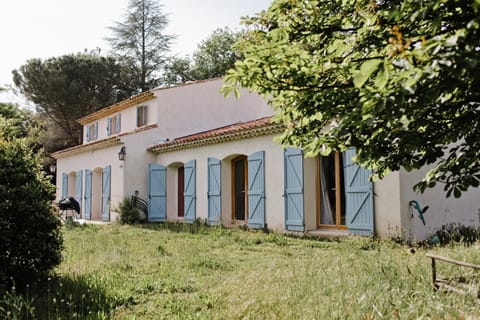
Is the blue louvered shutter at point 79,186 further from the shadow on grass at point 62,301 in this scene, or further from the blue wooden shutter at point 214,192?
the shadow on grass at point 62,301

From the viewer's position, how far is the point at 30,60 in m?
27.5

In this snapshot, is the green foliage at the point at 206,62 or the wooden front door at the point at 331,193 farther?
the green foliage at the point at 206,62

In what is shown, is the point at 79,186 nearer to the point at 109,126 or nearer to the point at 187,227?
the point at 109,126

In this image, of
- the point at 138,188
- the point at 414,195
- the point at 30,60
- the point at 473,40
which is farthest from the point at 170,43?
the point at 473,40

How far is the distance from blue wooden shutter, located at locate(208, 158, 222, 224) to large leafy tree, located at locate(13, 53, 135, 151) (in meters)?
17.5

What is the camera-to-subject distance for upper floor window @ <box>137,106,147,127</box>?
55.4ft

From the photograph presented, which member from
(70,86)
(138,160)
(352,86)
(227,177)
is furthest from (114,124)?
(352,86)

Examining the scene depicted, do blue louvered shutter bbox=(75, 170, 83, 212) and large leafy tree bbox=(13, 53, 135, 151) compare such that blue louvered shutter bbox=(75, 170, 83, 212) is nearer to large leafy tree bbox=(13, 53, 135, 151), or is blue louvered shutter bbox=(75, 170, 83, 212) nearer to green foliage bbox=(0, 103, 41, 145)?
green foliage bbox=(0, 103, 41, 145)

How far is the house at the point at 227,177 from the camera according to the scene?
354 inches

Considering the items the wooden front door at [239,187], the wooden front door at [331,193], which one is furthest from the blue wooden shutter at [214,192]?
the wooden front door at [331,193]

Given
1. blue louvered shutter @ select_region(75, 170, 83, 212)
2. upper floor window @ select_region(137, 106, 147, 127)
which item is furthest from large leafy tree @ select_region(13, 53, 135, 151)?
upper floor window @ select_region(137, 106, 147, 127)

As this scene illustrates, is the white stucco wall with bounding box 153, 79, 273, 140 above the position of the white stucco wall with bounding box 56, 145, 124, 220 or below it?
above

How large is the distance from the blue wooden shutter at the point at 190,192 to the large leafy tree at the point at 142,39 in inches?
673

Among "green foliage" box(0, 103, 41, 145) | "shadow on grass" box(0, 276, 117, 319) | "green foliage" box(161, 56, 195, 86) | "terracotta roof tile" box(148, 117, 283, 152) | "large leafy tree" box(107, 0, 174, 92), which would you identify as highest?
"large leafy tree" box(107, 0, 174, 92)
